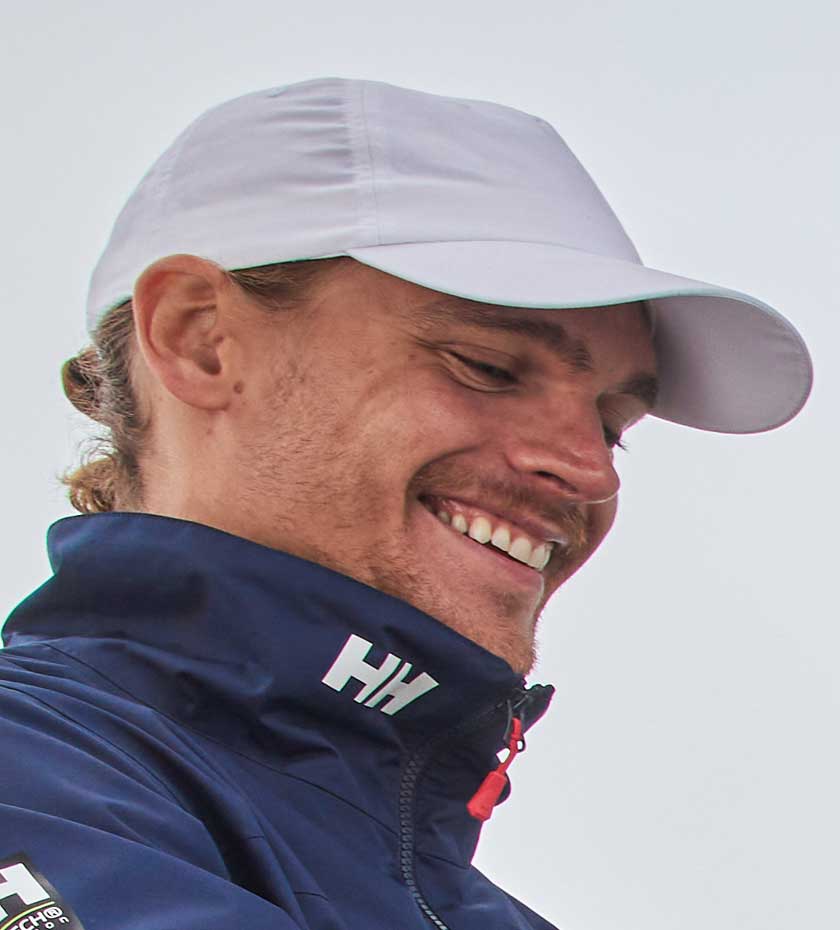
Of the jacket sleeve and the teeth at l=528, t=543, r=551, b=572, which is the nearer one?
the jacket sleeve

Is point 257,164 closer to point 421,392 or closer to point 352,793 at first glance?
point 421,392

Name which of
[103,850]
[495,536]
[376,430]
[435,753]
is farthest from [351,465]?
[103,850]

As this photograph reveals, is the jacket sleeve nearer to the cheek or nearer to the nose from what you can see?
the nose

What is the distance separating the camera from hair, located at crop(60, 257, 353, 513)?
1.26 meters

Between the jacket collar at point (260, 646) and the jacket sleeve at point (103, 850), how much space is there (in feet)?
0.59

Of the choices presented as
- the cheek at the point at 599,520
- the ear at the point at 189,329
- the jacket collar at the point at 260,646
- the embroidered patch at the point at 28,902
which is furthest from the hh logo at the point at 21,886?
the cheek at the point at 599,520

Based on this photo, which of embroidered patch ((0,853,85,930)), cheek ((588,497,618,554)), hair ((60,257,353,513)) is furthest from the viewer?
cheek ((588,497,618,554))

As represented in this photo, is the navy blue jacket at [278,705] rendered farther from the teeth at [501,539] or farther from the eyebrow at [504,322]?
the eyebrow at [504,322]

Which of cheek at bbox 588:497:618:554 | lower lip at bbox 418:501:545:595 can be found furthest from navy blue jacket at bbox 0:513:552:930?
cheek at bbox 588:497:618:554

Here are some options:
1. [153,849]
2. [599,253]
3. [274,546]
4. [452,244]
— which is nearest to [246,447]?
[274,546]

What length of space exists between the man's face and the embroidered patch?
502mm

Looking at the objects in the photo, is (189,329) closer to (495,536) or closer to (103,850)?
(495,536)

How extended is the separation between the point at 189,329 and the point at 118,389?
15 cm

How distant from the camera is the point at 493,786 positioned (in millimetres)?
1176
